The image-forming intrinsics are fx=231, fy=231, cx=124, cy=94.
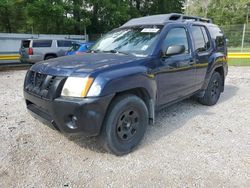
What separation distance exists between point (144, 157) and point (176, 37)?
221cm

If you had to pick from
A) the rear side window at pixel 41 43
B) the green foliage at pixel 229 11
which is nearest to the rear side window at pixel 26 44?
the rear side window at pixel 41 43

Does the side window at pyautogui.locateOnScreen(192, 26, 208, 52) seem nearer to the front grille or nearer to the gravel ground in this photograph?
the gravel ground

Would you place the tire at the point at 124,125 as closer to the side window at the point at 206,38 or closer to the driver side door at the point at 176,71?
the driver side door at the point at 176,71

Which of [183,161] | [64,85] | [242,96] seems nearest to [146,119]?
[183,161]

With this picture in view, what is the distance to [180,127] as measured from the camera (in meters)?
4.29

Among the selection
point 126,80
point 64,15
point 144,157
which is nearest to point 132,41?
point 126,80

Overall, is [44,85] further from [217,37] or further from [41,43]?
[41,43]

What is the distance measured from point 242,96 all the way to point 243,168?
4.11 metres

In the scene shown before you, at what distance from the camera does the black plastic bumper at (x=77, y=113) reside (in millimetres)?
2740

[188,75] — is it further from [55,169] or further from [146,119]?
[55,169]

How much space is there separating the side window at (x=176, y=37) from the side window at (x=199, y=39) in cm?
36

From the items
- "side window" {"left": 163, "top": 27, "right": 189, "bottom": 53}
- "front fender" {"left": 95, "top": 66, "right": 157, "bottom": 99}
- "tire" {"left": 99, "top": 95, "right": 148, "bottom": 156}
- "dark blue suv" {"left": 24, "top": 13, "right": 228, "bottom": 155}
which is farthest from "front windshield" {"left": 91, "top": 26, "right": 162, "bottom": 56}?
"tire" {"left": 99, "top": 95, "right": 148, "bottom": 156}

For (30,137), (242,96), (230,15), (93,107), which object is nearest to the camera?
(93,107)

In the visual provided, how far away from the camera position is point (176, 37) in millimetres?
4152
